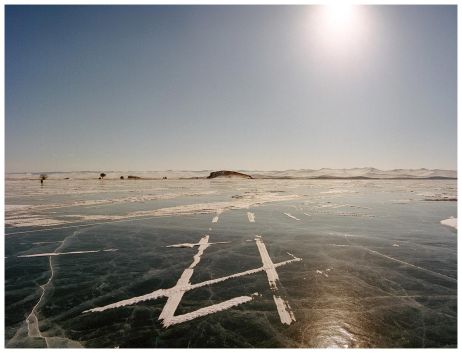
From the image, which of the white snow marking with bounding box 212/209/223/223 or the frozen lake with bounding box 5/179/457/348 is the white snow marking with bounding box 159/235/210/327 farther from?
the white snow marking with bounding box 212/209/223/223

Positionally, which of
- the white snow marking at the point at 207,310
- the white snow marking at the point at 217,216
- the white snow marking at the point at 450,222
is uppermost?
the white snow marking at the point at 217,216

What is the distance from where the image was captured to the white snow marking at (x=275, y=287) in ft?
12.9

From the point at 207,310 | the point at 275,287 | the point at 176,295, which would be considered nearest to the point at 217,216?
the point at 275,287

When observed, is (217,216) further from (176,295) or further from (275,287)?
(176,295)

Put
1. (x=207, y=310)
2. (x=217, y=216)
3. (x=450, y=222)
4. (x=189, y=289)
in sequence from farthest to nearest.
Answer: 1. (x=217, y=216)
2. (x=450, y=222)
3. (x=189, y=289)
4. (x=207, y=310)

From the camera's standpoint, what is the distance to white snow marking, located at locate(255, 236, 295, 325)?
3941mm

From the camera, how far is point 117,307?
419 centimetres

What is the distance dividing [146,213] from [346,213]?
342 inches

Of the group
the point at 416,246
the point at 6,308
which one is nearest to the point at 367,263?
the point at 416,246

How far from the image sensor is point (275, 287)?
487 centimetres

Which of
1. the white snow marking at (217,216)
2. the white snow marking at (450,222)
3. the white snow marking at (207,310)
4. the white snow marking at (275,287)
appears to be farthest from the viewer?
the white snow marking at (217,216)

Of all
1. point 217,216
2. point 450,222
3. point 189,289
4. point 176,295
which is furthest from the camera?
point 217,216

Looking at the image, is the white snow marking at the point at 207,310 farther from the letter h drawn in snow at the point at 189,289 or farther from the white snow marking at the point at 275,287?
the white snow marking at the point at 275,287

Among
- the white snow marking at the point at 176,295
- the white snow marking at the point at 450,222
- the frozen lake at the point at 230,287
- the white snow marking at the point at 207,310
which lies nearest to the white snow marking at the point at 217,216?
the frozen lake at the point at 230,287
